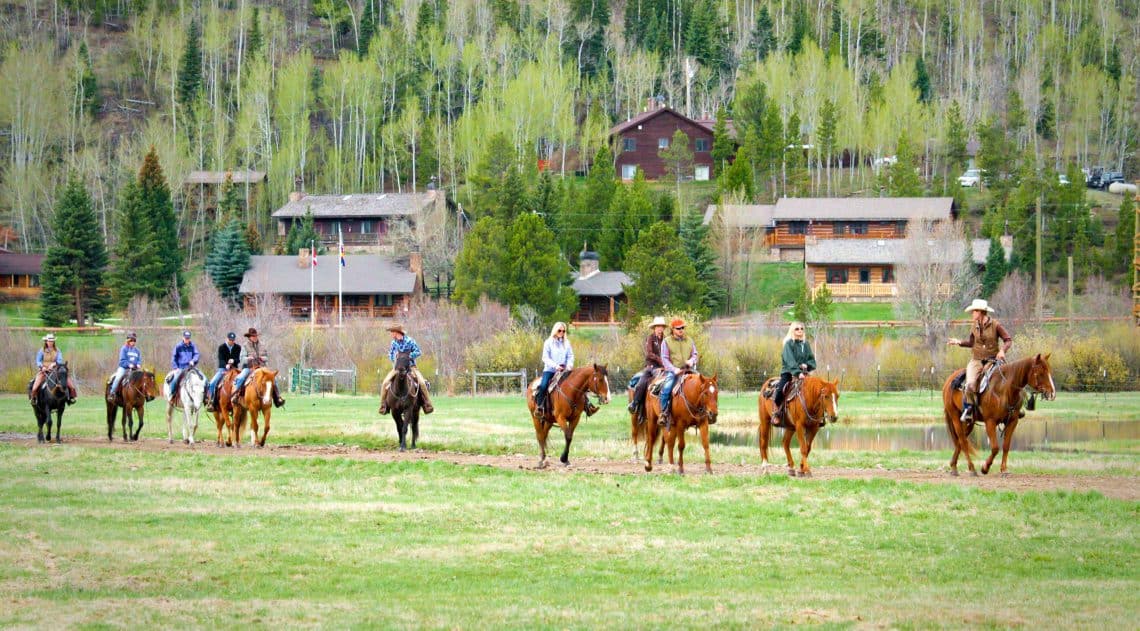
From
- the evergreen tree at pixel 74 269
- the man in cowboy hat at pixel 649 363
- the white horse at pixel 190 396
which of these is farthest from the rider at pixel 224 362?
the evergreen tree at pixel 74 269

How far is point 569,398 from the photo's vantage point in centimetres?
2841

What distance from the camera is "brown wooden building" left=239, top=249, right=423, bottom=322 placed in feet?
331

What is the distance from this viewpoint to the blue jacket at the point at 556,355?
28.9 meters

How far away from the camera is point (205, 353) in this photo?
247 feet

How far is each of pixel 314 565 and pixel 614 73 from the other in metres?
147

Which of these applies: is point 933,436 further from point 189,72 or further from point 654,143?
point 189,72

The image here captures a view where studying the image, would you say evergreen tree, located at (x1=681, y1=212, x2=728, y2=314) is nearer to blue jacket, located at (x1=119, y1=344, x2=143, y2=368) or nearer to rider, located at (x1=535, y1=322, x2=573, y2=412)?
blue jacket, located at (x1=119, y1=344, x2=143, y2=368)

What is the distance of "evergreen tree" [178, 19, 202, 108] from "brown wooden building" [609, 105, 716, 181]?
1756 inches

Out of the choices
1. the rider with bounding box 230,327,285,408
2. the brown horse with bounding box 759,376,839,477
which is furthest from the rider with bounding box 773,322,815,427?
the rider with bounding box 230,327,285,408

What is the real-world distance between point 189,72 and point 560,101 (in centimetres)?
4151

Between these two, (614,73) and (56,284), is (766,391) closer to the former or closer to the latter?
(56,284)

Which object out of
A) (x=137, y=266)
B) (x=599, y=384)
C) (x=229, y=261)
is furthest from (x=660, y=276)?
(x=599, y=384)

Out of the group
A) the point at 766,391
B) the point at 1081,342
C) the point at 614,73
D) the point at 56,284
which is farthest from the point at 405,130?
the point at 766,391

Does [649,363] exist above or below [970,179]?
below
